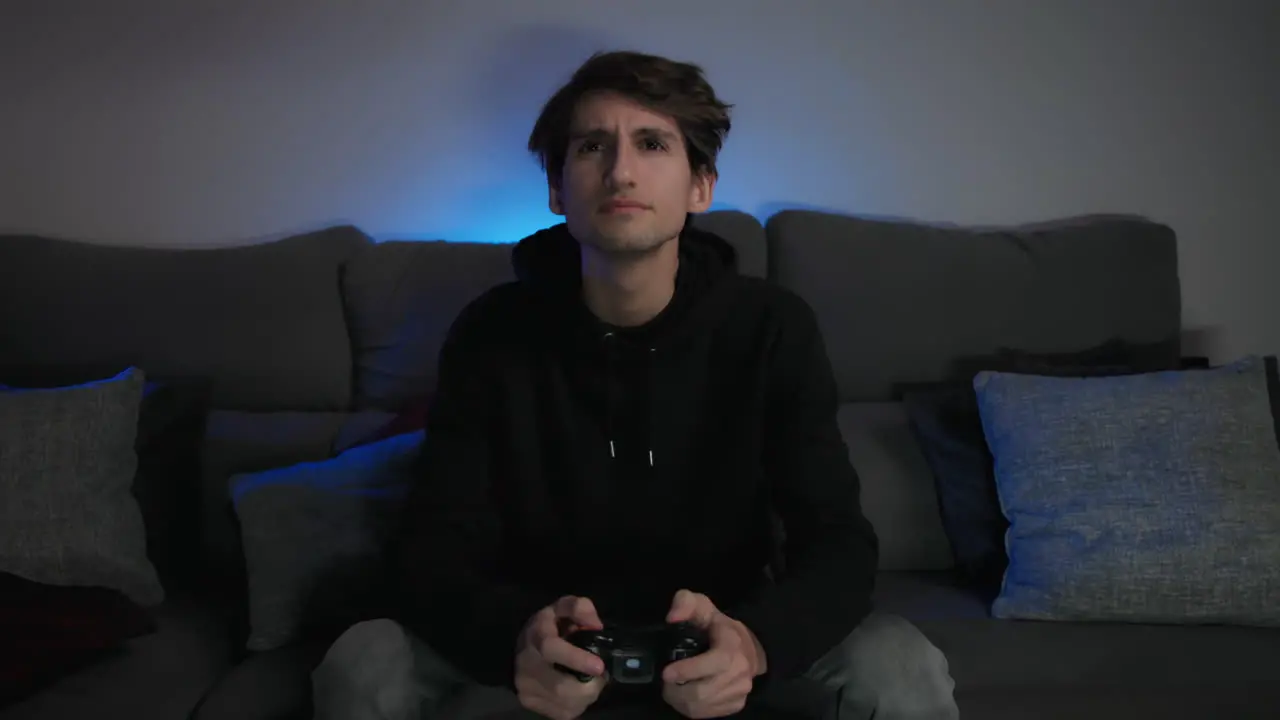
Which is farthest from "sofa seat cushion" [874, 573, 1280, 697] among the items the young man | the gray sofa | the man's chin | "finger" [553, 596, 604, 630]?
the man's chin

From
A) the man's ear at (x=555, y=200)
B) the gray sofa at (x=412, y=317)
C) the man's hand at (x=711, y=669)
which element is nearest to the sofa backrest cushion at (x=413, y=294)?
the gray sofa at (x=412, y=317)

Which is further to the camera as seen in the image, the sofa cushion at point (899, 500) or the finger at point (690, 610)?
the sofa cushion at point (899, 500)

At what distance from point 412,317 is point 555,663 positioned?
37.6 inches

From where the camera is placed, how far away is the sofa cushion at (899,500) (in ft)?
5.21

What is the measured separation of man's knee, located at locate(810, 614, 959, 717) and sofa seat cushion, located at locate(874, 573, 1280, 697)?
271 millimetres

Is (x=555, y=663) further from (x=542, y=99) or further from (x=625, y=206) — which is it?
(x=542, y=99)

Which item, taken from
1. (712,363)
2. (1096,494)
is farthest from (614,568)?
(1096,494)

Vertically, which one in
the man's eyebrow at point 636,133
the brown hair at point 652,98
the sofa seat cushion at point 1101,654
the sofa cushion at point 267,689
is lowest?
the sofa cushion at point 267,689

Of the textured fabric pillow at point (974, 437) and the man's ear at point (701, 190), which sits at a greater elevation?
the man's ear at point (701, 190)

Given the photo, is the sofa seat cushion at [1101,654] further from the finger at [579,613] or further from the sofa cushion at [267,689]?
the sofa cushion at [267,689]

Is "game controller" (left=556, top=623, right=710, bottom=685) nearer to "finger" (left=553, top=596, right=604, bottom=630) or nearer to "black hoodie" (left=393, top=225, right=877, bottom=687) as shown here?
"finger" (left=553, top=596, right=604, bottom=630)

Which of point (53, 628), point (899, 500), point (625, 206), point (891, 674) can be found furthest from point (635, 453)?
point (53, 628)

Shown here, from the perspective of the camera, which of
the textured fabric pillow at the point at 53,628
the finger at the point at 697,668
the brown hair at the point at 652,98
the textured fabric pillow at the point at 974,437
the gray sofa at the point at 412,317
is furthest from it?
the gray sofa at the point at 412,317

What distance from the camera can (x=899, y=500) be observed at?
62.8 inches
